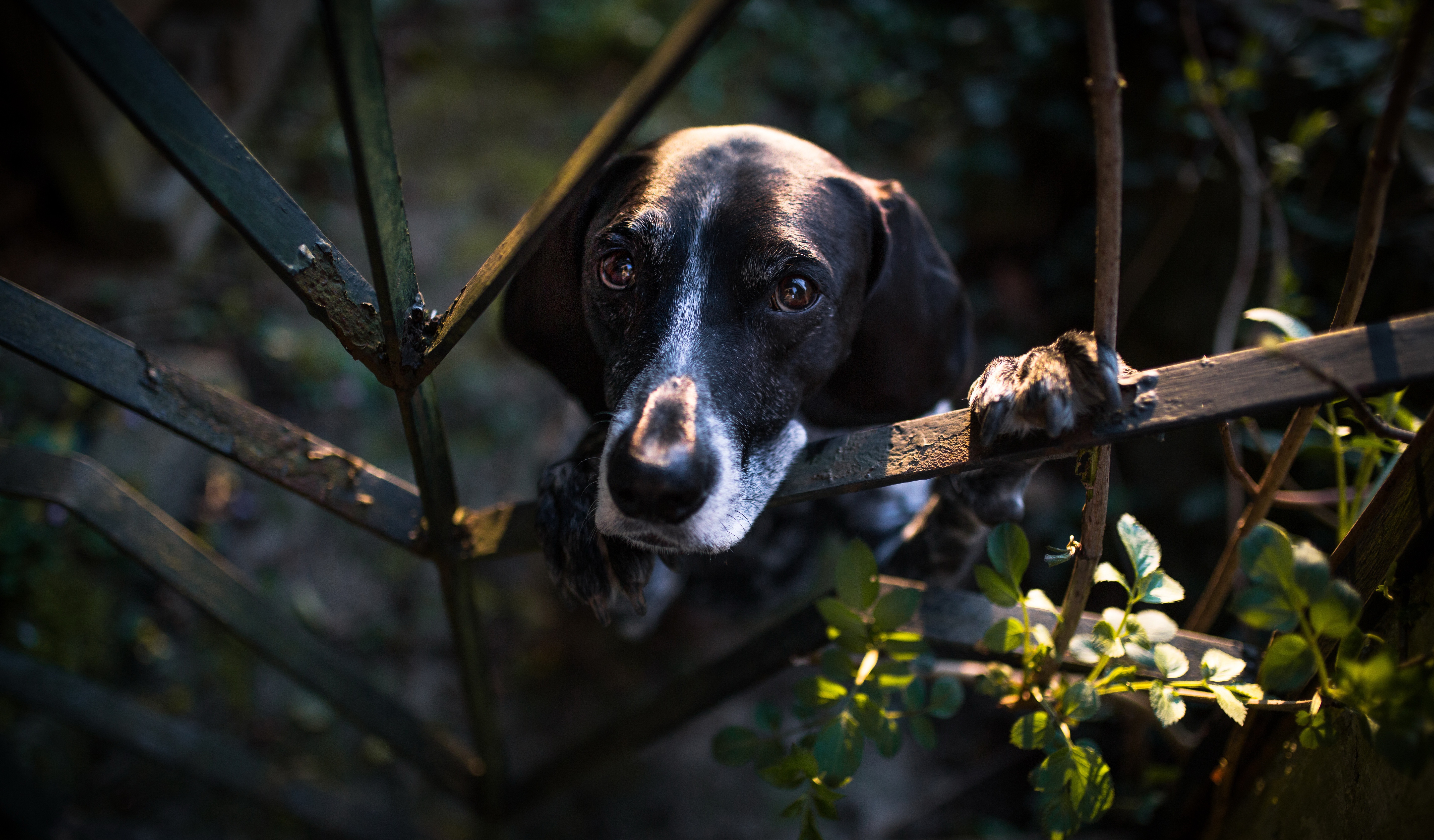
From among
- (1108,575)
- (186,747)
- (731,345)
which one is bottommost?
(186,747)

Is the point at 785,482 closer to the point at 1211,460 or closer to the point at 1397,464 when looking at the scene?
the point at 1397,464

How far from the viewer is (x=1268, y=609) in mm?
1071

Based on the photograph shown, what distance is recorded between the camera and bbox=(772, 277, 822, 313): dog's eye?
1.84 m

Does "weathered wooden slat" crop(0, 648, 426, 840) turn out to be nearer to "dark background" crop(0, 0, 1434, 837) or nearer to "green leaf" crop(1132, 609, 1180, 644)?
"dark background" crop(0, 0, 1434, 837)

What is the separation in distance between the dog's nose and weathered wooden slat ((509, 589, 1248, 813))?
1.59ft

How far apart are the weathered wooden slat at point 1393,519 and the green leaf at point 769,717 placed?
1086mm

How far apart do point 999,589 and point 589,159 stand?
3.22 feet

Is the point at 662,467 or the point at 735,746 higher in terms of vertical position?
the point at 662,467

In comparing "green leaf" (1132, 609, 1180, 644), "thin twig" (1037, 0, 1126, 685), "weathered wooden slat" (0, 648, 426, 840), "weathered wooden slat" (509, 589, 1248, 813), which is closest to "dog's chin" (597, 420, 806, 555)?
"weathered wooden slat" (509, 589, 1248, 813)

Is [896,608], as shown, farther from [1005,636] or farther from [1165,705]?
[1165,705]

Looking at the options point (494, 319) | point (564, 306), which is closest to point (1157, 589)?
point (564, 306)

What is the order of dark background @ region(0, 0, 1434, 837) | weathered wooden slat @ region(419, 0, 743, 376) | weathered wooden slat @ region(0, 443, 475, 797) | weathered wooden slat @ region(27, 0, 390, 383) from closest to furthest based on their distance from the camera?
weathered wooden slat @ region(419, 0, 743, 376) → weathered wooden slat @ region(27, 0, 390, 383) → weathered wooden slat @ region(0, 443, 475, 797) → dark background @ region(0, 0, 1434, 837)

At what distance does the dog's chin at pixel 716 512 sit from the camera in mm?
1566

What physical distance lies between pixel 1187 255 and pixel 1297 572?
3.09 meters
